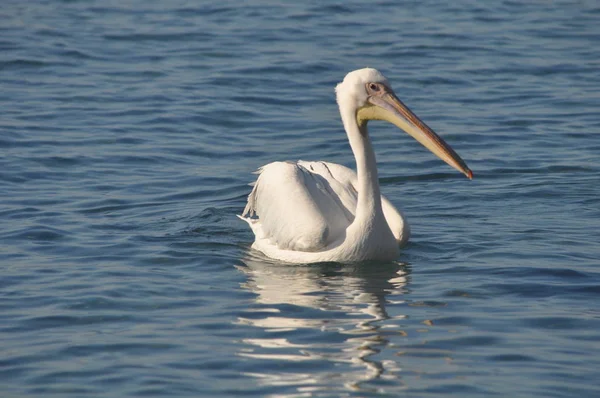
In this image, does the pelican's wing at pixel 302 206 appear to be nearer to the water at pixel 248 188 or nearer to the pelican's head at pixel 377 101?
the water at pixel 248 188

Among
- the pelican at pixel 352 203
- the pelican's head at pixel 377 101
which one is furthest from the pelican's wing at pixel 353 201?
the pelican's head at pixel 377 101

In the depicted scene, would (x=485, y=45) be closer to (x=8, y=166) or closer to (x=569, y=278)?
(x=8, y=166)

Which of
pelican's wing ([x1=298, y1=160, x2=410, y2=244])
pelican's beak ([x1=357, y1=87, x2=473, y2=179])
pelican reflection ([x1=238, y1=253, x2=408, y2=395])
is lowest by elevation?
pelican reflection ([x1=238, y1=253, x2=408, y2=395])

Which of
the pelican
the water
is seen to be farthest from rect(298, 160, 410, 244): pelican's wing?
the water

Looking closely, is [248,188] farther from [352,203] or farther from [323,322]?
[323,322]

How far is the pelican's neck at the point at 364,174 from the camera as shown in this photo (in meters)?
6.64

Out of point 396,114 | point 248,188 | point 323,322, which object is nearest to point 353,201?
point 396,114

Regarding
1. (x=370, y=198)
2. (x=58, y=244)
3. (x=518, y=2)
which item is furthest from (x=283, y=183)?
(x=518, y=2)

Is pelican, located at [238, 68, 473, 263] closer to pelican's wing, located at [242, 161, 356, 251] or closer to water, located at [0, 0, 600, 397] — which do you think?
pelican's wing, located at [242, 161, 356, 251]

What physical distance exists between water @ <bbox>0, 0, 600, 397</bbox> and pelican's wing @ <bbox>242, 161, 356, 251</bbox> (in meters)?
0.21

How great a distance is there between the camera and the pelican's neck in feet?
21.8

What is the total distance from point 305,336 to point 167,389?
862 millimetres

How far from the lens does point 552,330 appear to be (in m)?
5.54

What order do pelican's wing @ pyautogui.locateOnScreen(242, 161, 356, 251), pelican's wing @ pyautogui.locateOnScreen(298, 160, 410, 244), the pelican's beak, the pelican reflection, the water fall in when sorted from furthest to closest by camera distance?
1. pelican's wing @ pyautogui.locateOnScreen(298, 160, 410, 244)
2. pelican's wing @ pyautogui.locateOnScreen(242, 161, 356, 251)
3. the pelican's beak
4. the water
5. the pelican reflection
